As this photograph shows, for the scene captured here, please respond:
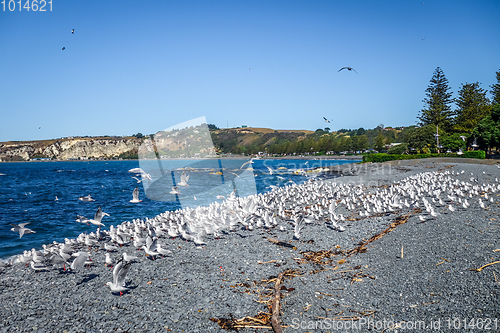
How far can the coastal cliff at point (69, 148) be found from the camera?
113750 mm

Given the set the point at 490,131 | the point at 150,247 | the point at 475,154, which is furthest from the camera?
the point at 490,131

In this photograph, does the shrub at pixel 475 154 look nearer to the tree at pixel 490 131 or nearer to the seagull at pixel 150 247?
the tree at pixel 490 131

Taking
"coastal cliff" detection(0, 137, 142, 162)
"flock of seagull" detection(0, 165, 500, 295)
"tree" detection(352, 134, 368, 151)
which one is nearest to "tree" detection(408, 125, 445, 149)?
"flock of seagull" detection(0, 165, 500, 295)

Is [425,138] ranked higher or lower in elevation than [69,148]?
lower

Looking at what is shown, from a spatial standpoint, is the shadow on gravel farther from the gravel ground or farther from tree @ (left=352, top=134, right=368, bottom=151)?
tree @ (left=352, top=134, right=368, bottom=151)

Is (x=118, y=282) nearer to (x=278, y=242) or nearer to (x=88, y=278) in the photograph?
(x=88, y=278)

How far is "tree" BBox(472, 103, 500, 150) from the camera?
32469mm

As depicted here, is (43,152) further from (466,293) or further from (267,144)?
(466,293)

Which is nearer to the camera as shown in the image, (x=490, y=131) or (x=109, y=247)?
(x=109, y=247)

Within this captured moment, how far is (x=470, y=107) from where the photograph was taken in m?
52.0

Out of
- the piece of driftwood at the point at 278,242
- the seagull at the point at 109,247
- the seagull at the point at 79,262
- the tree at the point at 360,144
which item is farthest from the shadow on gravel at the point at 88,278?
the tree at the point at 360,144

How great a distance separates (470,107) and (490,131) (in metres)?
→ 22.7

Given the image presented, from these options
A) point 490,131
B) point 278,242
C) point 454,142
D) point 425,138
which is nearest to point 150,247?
point 278,242

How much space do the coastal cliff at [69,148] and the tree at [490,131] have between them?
4224 inches
